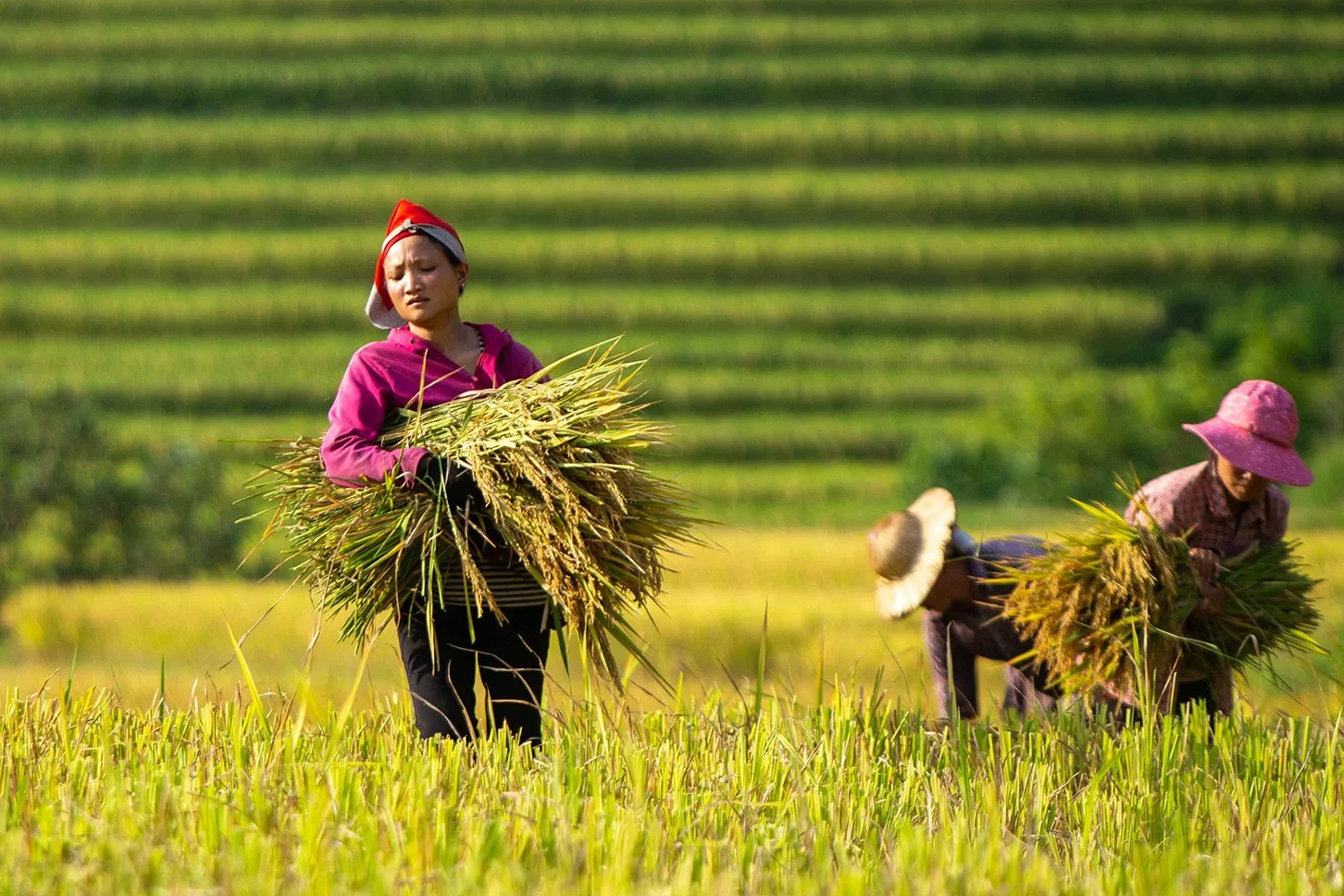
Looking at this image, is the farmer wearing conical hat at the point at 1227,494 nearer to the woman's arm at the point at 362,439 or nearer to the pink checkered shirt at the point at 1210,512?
the pink checkered shirt at the point at 1210,512

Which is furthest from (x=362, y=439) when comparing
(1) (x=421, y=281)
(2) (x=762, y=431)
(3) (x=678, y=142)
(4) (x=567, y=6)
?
(4) (x=567, y=6)

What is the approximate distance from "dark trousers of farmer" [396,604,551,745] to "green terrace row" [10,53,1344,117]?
18017mm

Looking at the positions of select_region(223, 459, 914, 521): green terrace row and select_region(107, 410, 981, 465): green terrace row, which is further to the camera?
select_region(107, 410, 981, 465): green terrace row

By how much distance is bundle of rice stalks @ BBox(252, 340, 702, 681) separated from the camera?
268 centimetres

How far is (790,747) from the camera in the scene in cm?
274

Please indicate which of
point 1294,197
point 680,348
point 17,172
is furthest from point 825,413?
point 17,172

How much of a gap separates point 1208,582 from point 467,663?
5.22 feet

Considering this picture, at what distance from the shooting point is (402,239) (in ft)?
9.57

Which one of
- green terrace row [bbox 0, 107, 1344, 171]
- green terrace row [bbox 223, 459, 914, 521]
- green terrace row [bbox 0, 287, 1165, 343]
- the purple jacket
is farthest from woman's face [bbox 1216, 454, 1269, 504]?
green terrace row [bbox 0, 107, 1344, 171]

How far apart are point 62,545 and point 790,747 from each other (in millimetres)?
10319

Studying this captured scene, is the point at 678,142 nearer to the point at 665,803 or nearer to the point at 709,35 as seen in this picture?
the point at 709,35

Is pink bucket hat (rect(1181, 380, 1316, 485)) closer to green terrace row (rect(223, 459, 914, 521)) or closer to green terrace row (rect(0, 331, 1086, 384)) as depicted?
green terrace row (rect(223, 459, 914, 521))

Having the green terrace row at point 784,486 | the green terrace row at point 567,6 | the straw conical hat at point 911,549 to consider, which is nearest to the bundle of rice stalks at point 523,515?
the straw conical hat at point 911,549

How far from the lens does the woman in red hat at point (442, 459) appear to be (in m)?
2.76
